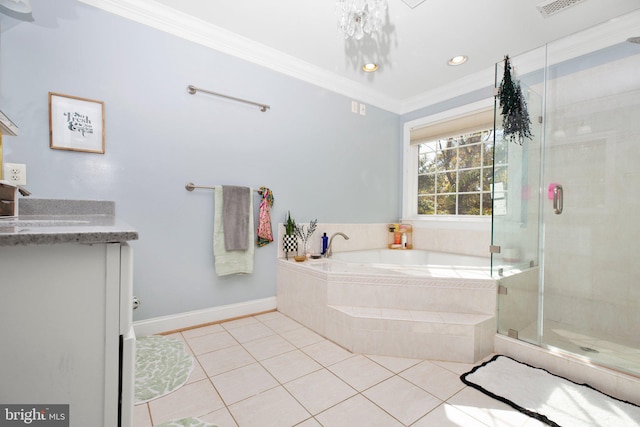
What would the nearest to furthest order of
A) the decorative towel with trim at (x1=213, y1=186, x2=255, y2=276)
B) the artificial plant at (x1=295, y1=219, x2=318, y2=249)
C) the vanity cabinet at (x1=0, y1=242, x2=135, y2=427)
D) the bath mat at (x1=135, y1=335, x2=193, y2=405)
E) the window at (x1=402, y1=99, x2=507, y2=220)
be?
the vanity cabinet at (x1=0, y1=242, x2=135, y2=427), the bath mat at (x1=135, y1=335, x2=193, y2=405), the decorative towel with trim at (x1=213, y1=186, x2=255, y2=276), the artificial plant at (x1=295, y1=219, x2=318, y2=249), the window at (x1=402, y1=99, x2=507, y2=220)

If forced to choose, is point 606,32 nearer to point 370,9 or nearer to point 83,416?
point 370,9

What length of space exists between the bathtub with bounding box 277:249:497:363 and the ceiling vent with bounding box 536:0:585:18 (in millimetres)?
1929

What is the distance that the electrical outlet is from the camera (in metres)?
1.63

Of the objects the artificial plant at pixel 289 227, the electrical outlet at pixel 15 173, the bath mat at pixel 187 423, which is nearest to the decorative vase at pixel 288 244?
the artificial plant at pixel 289 227

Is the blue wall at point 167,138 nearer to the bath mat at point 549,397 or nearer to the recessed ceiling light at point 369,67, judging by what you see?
the recessed ceiling light at point 369,67

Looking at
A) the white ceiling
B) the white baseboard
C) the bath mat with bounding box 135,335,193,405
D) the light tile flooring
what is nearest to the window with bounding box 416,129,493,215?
the white ceiling

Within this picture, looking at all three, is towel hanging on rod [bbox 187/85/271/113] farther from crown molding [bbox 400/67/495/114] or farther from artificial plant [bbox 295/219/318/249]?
crown molding [bbox 400/67/495/114]

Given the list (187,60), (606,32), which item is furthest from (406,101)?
(187,60)

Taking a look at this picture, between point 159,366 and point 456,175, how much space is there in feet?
11.0

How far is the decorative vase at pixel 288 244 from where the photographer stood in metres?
2.70

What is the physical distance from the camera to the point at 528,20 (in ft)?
6.99

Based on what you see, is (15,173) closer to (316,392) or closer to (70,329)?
(70,329)

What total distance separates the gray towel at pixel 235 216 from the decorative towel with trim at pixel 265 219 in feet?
0.43

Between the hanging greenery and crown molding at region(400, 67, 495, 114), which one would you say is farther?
crown molding at region(400, 67, 495, 114)
